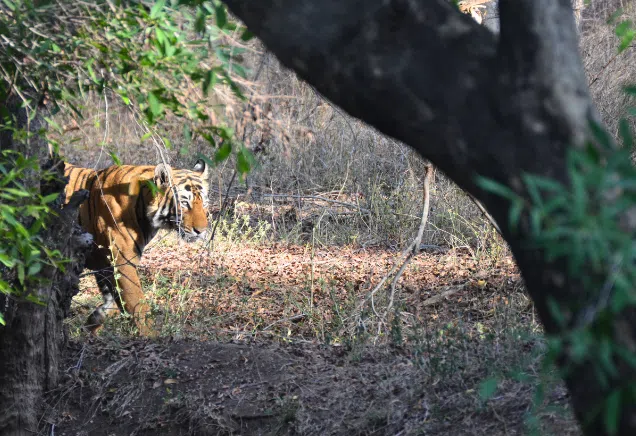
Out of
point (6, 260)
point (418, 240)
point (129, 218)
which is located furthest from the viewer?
point (129, 218)

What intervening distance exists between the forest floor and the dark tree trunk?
0.57 ft

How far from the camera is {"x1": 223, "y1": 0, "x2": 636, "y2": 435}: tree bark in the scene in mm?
1848

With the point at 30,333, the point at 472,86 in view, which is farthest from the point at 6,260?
the point at 472,86

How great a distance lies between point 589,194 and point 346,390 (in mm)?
2684

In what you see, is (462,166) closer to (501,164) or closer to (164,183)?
(501,164)

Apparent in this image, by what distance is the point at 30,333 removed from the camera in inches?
167

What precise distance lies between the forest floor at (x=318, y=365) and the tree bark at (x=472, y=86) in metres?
0.35

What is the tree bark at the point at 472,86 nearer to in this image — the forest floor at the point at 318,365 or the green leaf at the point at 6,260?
the forest floor at the point at 318,365

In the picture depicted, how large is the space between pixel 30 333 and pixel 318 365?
1583mm

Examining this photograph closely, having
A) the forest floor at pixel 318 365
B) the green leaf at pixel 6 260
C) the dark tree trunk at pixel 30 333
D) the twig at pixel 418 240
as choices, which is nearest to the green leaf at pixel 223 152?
the green leaf at pixel 6 260

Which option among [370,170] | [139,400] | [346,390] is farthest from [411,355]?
[370,170]

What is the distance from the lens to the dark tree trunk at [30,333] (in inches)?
161

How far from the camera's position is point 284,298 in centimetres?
632

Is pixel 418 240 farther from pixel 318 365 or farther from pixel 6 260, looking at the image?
pixel 6 260
